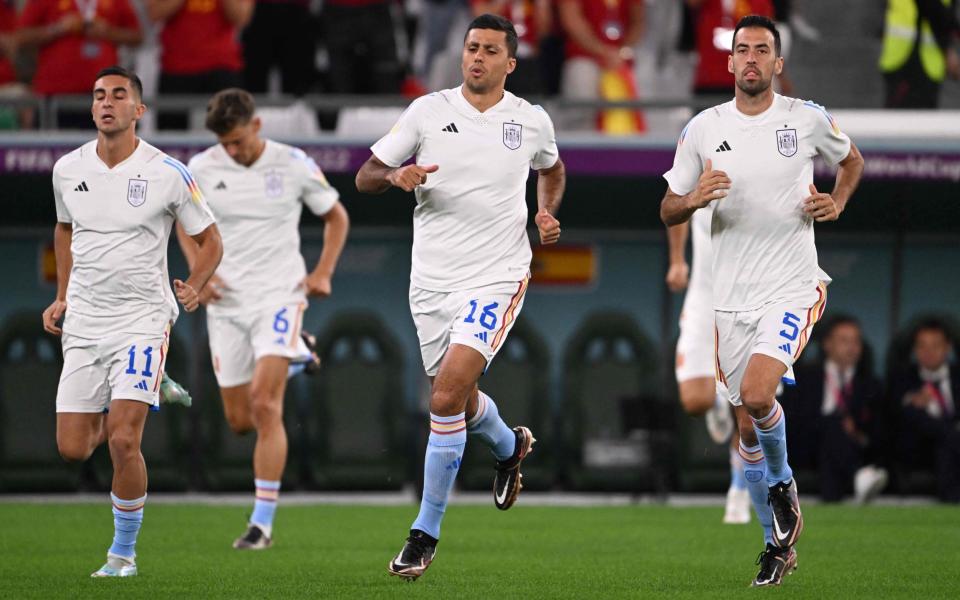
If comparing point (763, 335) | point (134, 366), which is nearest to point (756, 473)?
point (763, 335)

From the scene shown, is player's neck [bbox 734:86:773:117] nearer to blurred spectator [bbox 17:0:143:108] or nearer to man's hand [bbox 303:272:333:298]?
man's hand [bbox 303:272:333:298]

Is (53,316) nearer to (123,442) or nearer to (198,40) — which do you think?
(123,442)

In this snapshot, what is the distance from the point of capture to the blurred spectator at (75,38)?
45.4 ft

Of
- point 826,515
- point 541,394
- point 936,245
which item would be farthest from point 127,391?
point 936,245

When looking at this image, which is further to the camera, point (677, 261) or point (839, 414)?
point (839, 414)

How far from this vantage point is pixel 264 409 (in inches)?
401

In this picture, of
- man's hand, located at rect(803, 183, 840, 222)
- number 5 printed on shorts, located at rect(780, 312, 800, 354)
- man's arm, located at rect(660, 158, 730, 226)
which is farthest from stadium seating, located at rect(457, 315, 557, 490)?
Result: man's hand, located at rect(803, 183, 840, 222)

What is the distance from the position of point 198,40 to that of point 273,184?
3.78 meters

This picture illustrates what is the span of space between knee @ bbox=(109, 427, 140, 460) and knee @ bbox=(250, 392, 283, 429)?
2.12 m

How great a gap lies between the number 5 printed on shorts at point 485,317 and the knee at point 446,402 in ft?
0.93

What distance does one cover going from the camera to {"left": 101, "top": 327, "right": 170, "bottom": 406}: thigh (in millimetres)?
8102

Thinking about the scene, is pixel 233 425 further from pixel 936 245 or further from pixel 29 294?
pixel 936 245

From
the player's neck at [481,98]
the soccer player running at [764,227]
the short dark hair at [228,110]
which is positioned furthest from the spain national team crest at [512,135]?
→ the short dark hair at [228,110]

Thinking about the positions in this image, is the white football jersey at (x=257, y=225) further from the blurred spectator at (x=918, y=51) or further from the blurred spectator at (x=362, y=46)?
the blurred spectator at (x=918, y=51)
